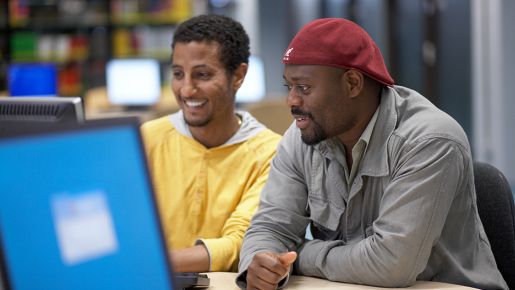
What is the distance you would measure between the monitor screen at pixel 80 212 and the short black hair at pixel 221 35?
132 centimetres

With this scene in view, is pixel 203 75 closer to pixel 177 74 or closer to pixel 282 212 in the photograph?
pixel 177 74

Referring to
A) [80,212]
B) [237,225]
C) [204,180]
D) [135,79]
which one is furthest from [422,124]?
[135,79]

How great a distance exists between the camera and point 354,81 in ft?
6.18

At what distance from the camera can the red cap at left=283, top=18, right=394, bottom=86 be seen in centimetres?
184

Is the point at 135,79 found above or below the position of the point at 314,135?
below

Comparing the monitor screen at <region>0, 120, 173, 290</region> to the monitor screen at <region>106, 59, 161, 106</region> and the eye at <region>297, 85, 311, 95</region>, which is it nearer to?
the eye at <region>297, 85, 311, 95</region>

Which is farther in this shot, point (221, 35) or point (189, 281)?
point (221, 35)

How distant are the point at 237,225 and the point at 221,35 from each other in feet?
1.85

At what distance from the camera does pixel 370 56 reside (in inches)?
74.0

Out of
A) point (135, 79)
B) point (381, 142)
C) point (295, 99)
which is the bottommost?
point (135, 79)

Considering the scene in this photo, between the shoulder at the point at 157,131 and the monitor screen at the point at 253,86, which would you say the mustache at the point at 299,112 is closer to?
the shoulder at the point at 157,131

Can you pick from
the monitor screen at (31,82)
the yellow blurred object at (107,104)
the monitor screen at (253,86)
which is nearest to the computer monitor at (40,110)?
the monitor screen at (31,82)

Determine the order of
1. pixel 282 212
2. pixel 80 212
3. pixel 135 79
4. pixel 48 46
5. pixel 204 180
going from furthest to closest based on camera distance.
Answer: pixel 48 46 < pixel 135 79 < pixel 204 180 < pixel 282 212 < pixel 80 212

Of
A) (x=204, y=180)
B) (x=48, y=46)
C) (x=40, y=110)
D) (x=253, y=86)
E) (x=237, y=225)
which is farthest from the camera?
(x=48, y=46)
